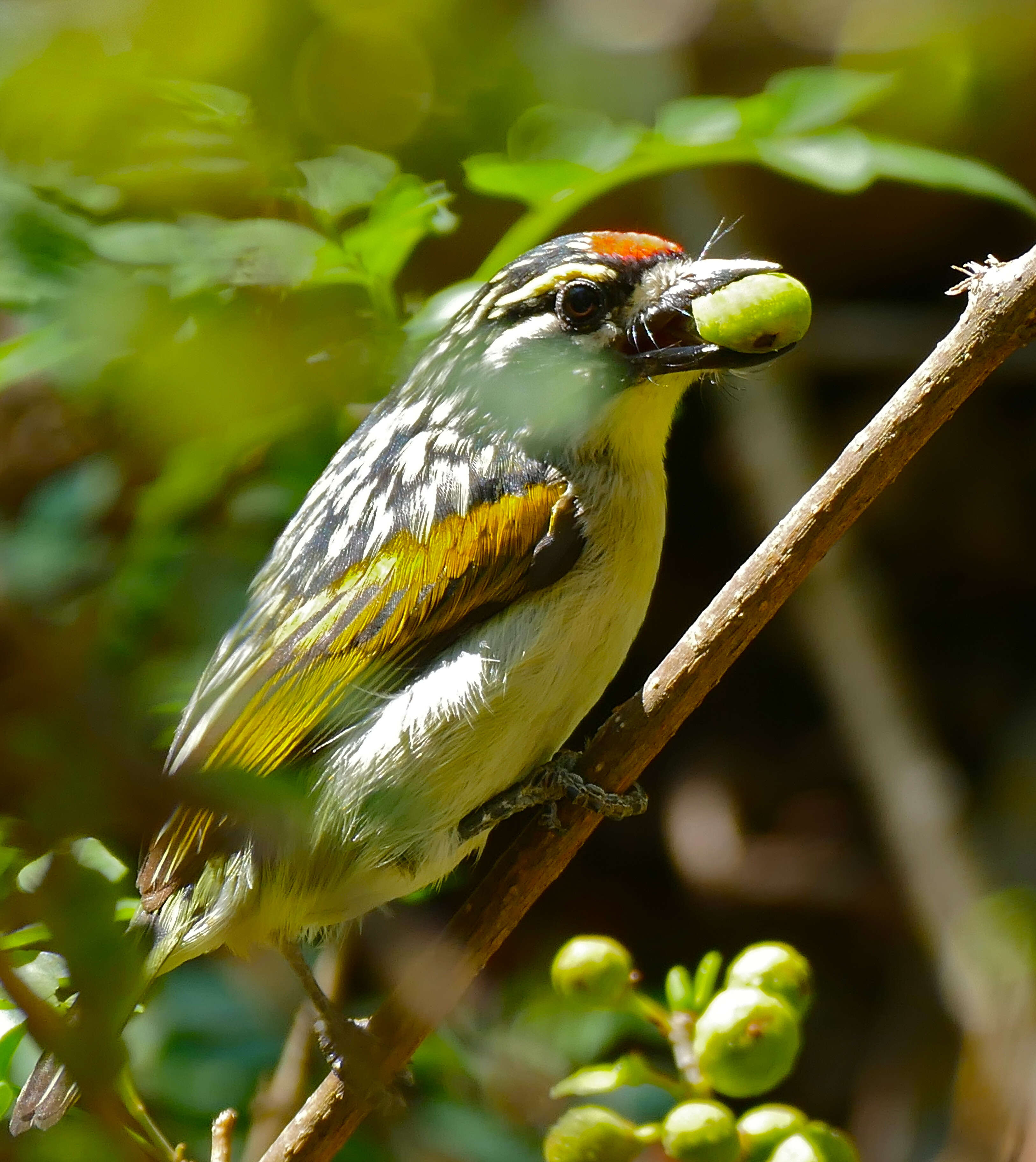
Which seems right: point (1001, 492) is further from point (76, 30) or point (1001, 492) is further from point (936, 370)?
point (76, 30)

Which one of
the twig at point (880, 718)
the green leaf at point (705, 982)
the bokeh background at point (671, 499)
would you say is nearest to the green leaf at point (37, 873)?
the bokeh background at point (671, 499)

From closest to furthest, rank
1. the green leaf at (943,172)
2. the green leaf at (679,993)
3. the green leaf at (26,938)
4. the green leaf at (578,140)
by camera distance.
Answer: the green leaf at (578,140), the green leaf at (26,938), the green leaf at (679,993), the green leaf at (943,172)

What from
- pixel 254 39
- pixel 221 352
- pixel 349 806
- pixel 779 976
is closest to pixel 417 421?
pixel 349 806

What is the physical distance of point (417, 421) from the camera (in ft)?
8.75

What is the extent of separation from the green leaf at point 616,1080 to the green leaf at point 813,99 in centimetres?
146

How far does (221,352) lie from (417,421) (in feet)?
5.93

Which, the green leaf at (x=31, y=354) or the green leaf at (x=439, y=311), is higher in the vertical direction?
the green leaf at (x=31, y=354)

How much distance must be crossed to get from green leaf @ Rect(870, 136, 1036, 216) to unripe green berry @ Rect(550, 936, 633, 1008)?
4.31 ft

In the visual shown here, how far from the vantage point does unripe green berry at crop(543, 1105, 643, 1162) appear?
173 cm

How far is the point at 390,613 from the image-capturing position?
7.57 feet

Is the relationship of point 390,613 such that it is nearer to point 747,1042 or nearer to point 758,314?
point 758,314

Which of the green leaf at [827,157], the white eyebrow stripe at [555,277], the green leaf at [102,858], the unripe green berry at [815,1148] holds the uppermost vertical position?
the green leaf at [827,157]

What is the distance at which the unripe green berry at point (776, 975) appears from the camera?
190 centimetres

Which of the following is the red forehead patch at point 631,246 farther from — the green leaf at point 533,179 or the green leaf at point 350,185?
the green leaf at point 350,185
